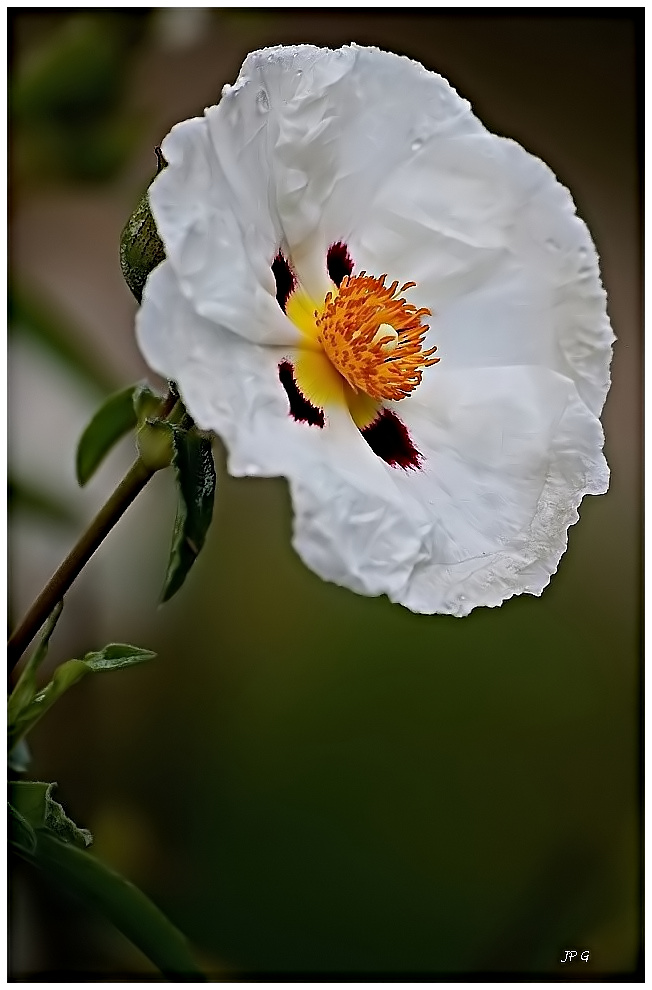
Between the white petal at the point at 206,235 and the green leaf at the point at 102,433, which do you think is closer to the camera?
the white petal at the point at 206,235

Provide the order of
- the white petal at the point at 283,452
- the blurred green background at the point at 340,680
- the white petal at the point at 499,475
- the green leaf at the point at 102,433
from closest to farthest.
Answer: the white petal at the point at 283,452, the white petal at the point at 499,475, the green leaf at the point at 102,433, the blurred green background at the point at 340,680

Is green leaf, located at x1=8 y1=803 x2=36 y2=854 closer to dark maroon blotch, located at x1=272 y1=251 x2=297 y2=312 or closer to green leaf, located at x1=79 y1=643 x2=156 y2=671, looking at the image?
green leaf, located at x1=79 y1=643 x2=156 y2=671

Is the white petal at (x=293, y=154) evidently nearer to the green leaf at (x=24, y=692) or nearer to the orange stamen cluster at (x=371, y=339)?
the orange stamen cluster at (x=371, y=339)

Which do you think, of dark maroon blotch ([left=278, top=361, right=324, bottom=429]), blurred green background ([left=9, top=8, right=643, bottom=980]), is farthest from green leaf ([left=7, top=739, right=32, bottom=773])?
blurred green background ([left=9, top=8, right=643, bottom=980])

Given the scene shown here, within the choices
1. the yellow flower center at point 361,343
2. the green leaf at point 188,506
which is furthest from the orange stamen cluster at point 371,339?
the green leaf at point 188,506

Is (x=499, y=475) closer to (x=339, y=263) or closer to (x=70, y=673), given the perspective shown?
(x=339, y=263)

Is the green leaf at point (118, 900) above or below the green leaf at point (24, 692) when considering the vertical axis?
below

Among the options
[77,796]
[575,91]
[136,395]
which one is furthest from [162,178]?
[575,91]

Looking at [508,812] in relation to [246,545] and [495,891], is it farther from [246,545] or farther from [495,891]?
[246,545]

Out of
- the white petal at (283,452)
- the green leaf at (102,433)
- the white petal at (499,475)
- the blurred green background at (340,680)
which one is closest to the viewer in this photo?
the white petal at (283,452)
